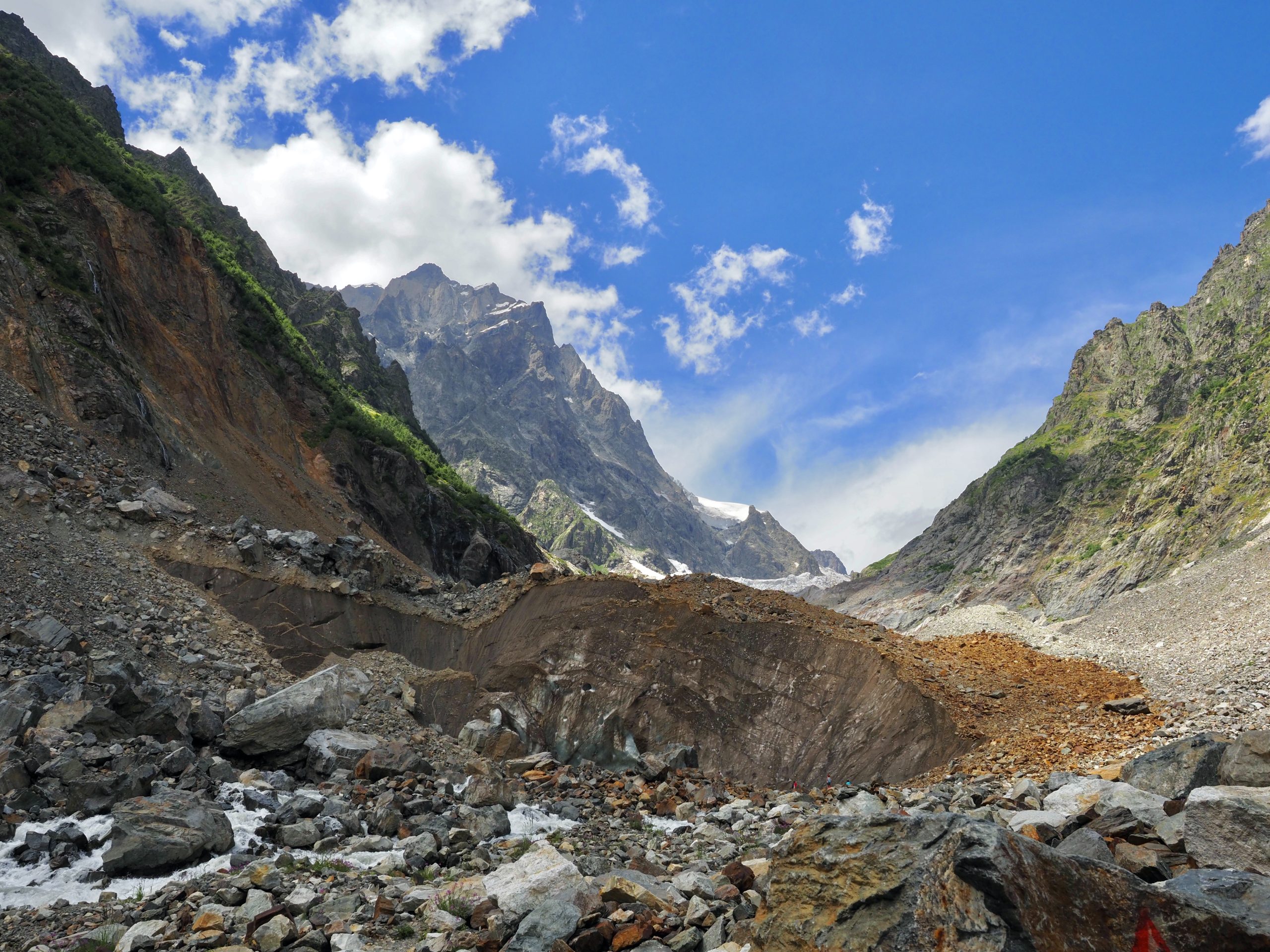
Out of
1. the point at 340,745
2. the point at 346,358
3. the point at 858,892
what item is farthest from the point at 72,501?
the point at 346,358

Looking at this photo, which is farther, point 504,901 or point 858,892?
point 504,901

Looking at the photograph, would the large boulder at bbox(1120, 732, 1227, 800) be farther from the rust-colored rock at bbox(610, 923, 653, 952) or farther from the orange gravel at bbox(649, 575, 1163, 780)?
the rust-colored rock at bbox(610, 923, 653, 952)

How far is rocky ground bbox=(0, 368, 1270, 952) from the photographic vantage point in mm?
5715

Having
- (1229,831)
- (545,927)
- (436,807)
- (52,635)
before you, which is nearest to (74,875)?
(436,807)

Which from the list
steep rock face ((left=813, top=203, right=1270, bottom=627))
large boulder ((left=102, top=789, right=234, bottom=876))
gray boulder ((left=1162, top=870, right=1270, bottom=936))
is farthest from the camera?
steep rock face ((left=813, top=203, right=1270, bottom=627))

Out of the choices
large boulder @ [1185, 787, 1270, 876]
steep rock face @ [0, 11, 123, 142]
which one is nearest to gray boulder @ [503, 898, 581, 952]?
large boulder @ [1185, 787, 1270, 876]

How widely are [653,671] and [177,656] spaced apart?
1304 cm

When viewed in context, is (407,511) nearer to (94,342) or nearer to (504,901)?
(94,342)

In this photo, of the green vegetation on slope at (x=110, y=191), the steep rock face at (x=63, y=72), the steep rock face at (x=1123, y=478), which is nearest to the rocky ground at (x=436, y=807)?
the green vegetation on slope at (x=110, y=191)

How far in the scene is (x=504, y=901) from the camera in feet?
25.6

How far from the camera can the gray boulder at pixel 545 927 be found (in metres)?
6.71

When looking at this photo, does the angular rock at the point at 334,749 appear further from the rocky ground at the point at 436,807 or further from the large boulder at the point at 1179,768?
the large boulder at the point at 1179,768

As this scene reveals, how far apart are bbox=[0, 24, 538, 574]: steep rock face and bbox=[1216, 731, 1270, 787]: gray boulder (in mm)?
31764

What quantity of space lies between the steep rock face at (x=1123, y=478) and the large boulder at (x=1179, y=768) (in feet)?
195
